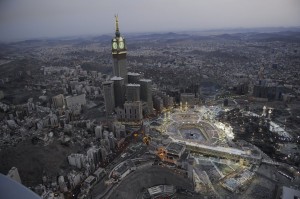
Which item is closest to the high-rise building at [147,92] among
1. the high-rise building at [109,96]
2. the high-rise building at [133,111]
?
the high-rise building at [133,111]

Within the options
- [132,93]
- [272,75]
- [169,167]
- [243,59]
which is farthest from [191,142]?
[243,59]

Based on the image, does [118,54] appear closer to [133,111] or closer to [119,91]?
[119,91]

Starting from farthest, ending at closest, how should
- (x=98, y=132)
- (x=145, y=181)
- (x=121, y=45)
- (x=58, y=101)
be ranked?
(x=121, y=45) → (x=58, y=101) → (x=98, y=132) → (x=145, y=181)

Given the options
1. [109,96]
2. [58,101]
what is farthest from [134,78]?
[58,101]

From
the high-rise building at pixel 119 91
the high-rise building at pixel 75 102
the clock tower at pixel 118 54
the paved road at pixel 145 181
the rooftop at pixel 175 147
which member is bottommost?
the paved road at pixel 145 181

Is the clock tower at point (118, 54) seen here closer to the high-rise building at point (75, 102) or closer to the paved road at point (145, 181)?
the high-rise building at point (75, 102)

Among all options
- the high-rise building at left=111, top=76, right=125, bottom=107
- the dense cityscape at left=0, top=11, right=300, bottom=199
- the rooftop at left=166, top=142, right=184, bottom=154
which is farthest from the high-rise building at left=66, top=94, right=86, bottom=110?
the rooftop at left=166, top=142, right=184, bottom=154
